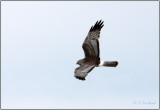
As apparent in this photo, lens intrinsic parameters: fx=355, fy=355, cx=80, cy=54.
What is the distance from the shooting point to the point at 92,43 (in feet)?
39.1

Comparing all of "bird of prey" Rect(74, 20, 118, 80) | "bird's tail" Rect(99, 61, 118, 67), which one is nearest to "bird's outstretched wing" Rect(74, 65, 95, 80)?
"bird of prey" Rect(74, 20, 118, 80)

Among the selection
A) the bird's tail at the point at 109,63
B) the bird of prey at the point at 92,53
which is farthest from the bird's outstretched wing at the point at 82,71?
the bird's tail at the point at 109,63

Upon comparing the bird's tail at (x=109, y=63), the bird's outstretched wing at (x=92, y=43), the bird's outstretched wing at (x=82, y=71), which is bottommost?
the bird's outstretched wing at (x=82, y=71)

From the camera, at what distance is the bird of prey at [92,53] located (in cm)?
1151

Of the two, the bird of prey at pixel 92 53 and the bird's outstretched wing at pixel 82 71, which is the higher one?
the bird of prey at pixel 92 53

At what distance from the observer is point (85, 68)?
11.5 m

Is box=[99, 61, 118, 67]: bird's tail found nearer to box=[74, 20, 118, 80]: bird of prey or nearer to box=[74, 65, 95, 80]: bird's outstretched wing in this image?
box=[74, 20, 118, 80]: bird of prey

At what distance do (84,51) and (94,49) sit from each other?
41 cm

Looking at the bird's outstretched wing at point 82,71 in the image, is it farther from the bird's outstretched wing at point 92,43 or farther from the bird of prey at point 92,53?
the bird's outstretched wing at point 92,43

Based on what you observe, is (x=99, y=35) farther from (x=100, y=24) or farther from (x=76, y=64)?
(x=76, y=64)

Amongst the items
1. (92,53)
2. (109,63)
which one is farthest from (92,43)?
(109,63)

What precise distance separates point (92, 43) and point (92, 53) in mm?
336

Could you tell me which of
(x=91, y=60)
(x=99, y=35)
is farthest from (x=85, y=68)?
(x=99, y=35)

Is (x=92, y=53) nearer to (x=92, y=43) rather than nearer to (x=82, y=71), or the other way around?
(x=92, y=43)
